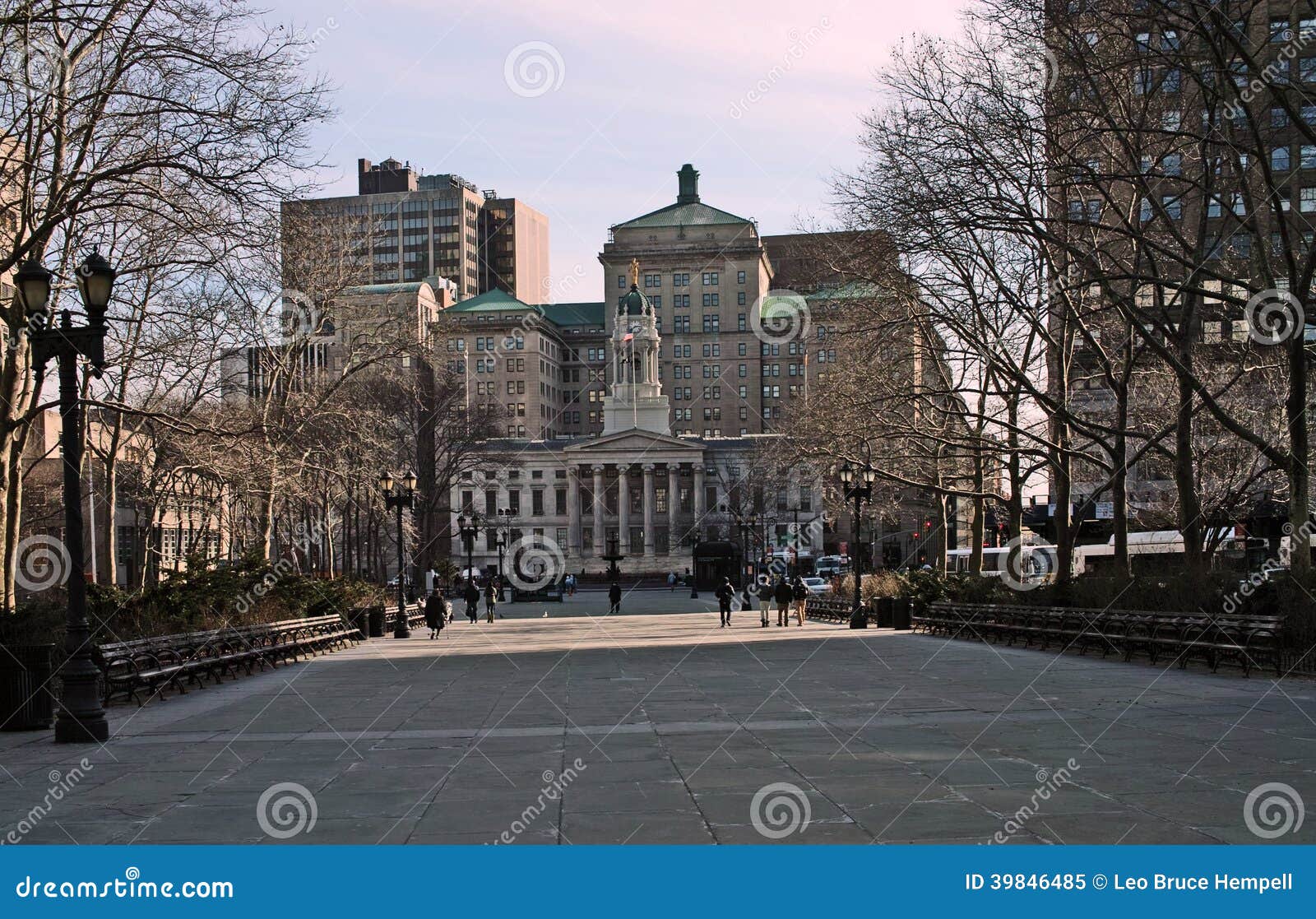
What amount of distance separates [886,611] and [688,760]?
31032mm

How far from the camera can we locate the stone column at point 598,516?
494 feet

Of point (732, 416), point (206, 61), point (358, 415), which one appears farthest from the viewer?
point (732, 416)

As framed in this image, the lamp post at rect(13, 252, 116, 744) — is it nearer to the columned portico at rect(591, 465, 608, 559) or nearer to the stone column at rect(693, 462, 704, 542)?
the stone column at rect(693, 462, 704, 542)

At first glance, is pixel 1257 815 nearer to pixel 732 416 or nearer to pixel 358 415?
pixel 358 415

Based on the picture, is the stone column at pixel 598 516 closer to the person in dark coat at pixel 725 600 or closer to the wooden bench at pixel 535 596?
the wooden bench at pixel 535 596

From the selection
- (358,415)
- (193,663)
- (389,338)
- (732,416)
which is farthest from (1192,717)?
(732,416)

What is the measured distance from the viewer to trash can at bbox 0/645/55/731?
15930mm

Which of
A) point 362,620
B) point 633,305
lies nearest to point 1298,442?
point 362,620

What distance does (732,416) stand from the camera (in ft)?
568

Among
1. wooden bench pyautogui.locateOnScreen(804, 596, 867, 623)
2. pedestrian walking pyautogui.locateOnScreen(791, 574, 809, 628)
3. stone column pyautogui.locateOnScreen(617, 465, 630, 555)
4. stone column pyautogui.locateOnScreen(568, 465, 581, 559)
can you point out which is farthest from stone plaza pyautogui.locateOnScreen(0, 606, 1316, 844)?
stone column pyautogui.locateOnScreen(568, 465, 581, 559)

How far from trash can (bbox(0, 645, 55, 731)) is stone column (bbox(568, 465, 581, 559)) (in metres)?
136

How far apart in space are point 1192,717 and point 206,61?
60.9ft

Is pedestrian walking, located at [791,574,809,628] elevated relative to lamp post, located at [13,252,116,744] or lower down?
lower down

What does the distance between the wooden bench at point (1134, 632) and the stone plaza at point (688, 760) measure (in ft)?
2.33
